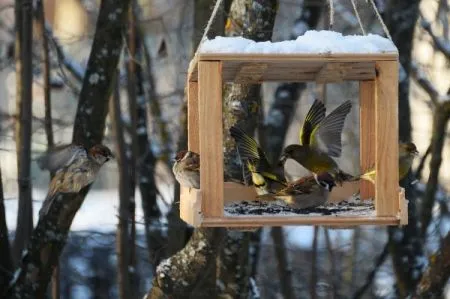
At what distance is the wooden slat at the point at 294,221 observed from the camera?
143 inches

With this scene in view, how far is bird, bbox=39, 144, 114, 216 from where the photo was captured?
5758mm

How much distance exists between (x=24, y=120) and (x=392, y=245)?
3900mm

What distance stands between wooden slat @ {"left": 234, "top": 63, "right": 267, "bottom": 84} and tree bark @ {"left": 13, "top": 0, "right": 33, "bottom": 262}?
11.5 ft

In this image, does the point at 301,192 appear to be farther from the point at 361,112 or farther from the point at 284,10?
the point at 284,10

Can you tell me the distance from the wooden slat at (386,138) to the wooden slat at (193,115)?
4.10 feet

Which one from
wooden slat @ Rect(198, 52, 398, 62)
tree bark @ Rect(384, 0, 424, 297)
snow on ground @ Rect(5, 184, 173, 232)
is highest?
wooden slat @ Rect(198, 52, 398, 62)

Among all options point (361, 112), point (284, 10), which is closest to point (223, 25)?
point (361, 112)

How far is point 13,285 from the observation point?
687cm

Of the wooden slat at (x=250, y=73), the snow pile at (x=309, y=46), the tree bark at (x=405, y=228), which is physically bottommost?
the tree bark at (x=405, y=228)

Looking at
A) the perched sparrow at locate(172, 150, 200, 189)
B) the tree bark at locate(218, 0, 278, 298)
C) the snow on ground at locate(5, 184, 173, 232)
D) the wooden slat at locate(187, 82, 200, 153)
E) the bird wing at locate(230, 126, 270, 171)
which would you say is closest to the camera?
the perched sparrow at locate(172, 150, 200, 189)

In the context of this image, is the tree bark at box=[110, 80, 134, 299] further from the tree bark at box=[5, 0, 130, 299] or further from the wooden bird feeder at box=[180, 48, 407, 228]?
the wooden bird feeder at box=[180, 48, 407, 228]

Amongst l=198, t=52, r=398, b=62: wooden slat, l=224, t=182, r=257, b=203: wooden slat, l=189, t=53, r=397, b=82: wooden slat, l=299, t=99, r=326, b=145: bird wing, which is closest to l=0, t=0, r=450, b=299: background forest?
l=189, t=53, r=397, b=82: wooden slat

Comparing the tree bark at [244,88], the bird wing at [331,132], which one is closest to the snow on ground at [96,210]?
the tree bark at [244,88]

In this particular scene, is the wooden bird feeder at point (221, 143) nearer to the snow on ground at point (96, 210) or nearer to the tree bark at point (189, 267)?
the tree bark at point (189, 267)
